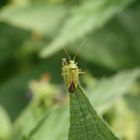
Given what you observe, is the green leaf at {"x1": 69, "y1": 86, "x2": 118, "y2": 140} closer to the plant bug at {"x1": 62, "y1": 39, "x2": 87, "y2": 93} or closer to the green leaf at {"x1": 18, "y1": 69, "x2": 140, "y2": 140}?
the plant bug at {"x1": 62, "y1": 39, "x2": 87, "y2": 93}

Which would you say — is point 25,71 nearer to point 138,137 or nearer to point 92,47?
point 92,47

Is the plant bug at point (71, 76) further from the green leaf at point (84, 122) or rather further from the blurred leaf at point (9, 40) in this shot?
the blurred leaf at point (9, 40)

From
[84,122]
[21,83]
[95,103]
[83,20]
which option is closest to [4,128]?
[95,103]

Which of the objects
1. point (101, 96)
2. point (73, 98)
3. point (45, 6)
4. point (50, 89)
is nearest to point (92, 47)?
point (45, 6)

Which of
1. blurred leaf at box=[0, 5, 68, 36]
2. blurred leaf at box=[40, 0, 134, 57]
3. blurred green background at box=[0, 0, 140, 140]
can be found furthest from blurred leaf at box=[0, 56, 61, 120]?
blurred leaf at box=[40, 0, 134, 57]

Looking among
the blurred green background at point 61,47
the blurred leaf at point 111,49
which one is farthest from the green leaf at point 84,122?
the blurred leaf at point 111,49

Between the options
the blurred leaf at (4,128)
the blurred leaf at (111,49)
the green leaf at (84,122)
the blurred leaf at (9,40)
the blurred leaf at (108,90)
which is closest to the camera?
the green leaf at (84,122)

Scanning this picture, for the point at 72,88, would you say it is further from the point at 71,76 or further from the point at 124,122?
the point at 124,122

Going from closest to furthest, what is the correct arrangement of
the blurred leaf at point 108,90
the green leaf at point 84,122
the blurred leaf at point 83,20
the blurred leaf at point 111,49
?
1. the green leaf at point 84,122
2. the blurred leaf at point 108,90
3. the blurred leaf at point 83,20
4. the blurred leaf at point 111,49
